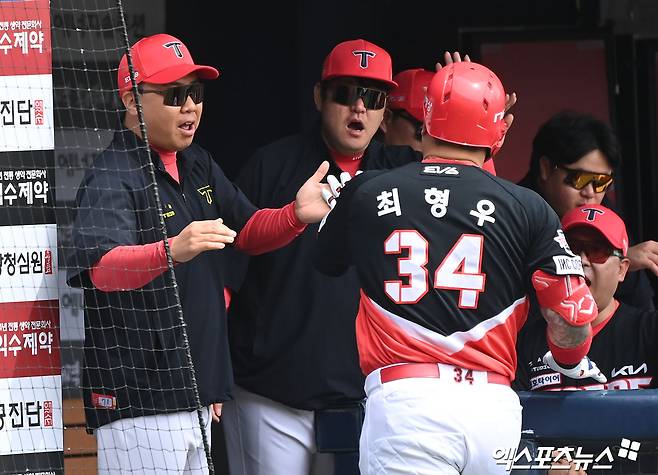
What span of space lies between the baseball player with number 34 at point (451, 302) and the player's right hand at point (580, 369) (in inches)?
9.6

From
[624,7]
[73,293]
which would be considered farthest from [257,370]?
[624,7]

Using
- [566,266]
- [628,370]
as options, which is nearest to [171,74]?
[566,266]

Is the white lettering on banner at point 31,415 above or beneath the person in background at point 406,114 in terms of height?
beneath

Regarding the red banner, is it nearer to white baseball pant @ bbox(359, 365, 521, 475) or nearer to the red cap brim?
the red cap brim

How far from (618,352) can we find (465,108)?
1.14m

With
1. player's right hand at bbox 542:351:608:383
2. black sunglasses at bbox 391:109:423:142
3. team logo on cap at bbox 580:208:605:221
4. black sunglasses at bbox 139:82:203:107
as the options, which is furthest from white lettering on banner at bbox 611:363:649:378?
black sunglasses at bbox 139:82:203:107

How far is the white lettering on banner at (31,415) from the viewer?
3.97 meters

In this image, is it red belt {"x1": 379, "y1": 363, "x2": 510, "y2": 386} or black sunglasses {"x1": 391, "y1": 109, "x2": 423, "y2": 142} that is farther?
black sunglasses {"x1": 391, "y1": 109, "x2": 423, "y2": 142}

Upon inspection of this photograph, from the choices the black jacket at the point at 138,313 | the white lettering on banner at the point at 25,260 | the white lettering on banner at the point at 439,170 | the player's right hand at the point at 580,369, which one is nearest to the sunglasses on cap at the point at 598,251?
the player's right hand at the point at 580,369

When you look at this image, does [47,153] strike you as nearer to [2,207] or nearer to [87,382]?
[2,207]

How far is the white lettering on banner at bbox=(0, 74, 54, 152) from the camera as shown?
397 cm

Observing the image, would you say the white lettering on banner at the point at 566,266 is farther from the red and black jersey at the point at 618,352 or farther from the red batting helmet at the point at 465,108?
the red and black jersey at the point at 618,352

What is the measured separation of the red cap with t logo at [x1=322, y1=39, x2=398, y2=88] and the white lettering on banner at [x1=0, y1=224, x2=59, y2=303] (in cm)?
120

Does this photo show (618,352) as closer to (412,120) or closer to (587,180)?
(587,180)
